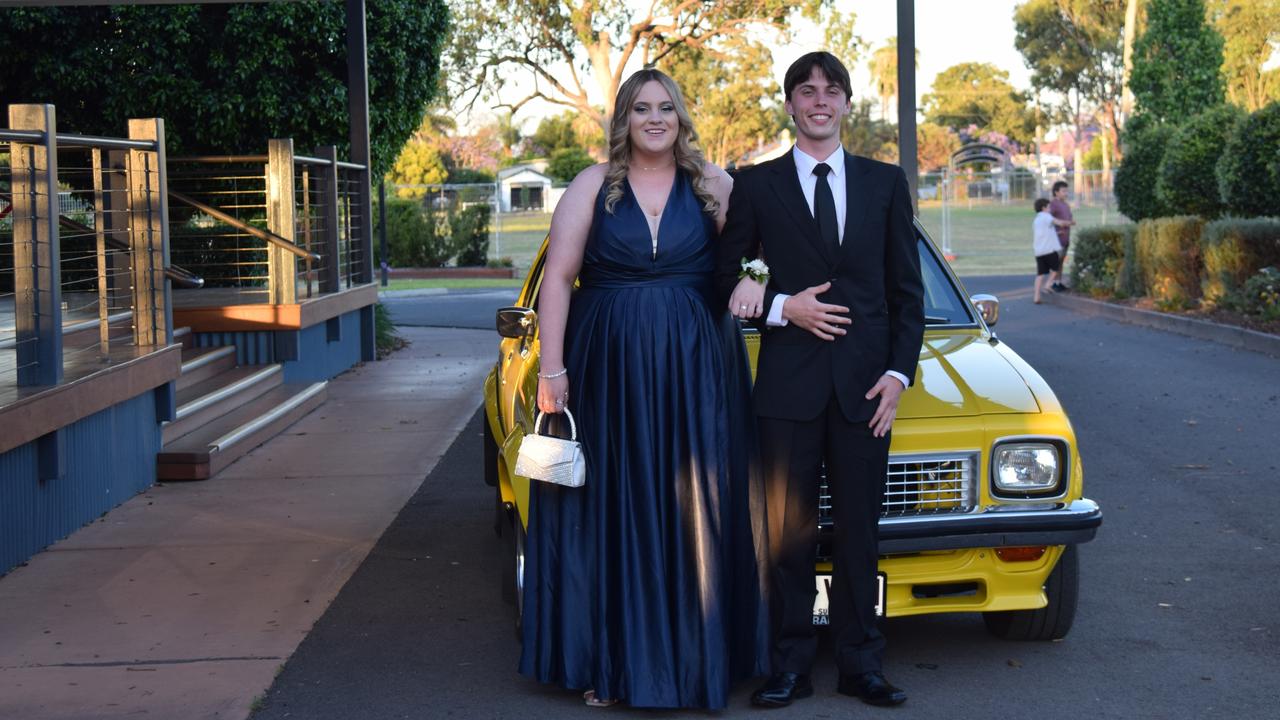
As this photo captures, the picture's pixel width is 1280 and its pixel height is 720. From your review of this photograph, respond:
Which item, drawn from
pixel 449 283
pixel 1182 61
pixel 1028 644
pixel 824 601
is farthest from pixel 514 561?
pixel 449 283

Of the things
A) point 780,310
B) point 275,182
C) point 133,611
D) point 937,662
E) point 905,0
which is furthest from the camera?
point 275,182

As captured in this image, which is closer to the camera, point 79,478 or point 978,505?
point 978,505

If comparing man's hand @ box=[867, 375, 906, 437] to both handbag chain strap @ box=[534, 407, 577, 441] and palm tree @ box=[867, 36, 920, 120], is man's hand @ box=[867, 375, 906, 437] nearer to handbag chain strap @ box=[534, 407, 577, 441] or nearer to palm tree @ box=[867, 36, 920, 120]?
handbag chain strap @ box=[534, 407, 577, 441]

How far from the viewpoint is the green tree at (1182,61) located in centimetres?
2716

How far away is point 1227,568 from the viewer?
6582 mm

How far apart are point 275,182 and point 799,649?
892 centimetres

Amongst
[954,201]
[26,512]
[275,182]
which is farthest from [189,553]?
[954,201]

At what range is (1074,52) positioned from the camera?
7438 centimetres

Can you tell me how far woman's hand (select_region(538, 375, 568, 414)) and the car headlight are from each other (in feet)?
4.59

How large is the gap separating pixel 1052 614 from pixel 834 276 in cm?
152

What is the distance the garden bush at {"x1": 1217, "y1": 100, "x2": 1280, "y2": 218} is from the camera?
1789 centimetres

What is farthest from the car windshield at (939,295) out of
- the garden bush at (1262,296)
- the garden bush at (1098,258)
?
the garden bush at (1098,258)

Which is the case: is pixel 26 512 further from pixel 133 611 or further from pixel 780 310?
pixel 780 310

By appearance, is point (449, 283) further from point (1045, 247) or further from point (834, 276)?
point (834, 276)
